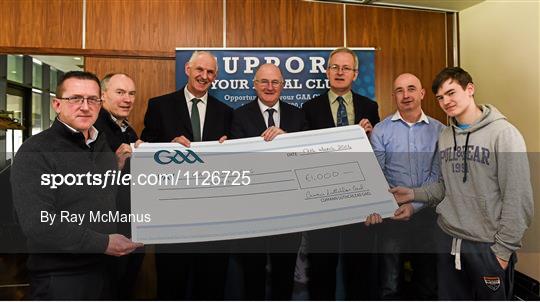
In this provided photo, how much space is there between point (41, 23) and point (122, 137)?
6.29 feet

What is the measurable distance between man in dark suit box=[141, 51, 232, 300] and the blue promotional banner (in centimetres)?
65

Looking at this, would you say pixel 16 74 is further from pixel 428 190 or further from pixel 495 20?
pixel 495 20

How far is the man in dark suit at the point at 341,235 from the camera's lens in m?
2.30

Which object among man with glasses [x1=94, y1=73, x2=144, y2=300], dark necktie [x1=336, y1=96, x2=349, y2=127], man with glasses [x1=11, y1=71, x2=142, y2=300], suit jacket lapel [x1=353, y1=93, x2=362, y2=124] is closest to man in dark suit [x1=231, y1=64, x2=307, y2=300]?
dark necktie [x1=336, y1=96, x2=349, y2=127]

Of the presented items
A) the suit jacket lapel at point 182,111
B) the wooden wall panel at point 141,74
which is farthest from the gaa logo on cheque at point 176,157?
the wooden wall panel at point 141,74

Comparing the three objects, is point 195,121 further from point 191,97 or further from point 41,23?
point 41,23

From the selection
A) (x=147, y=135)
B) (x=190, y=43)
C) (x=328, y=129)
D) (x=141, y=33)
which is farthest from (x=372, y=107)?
(x=141, y=33)

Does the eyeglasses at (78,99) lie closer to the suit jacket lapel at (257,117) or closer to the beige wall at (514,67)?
the suit jacket lapel at (257,117)

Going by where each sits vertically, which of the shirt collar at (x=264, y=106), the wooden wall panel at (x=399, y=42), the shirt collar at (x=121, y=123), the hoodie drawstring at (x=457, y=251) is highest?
the wooden wall panel at (x=399, y=42)

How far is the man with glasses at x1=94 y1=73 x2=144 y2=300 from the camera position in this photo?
6.83 ft

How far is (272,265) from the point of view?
2.36 metres

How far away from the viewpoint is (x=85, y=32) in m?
3.58

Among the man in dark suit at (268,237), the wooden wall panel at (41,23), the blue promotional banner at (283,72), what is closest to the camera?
the man in dark suit at (268,237)

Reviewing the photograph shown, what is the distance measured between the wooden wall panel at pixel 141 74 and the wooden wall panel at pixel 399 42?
1.65 meters
